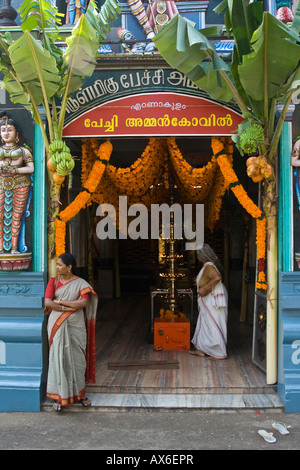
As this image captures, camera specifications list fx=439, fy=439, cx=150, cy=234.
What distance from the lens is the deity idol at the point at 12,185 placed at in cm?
505

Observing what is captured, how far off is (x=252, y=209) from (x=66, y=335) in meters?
2.57

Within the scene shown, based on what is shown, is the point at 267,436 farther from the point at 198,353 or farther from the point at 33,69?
the point at 33,69

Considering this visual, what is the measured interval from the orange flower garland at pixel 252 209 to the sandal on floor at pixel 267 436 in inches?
62.6

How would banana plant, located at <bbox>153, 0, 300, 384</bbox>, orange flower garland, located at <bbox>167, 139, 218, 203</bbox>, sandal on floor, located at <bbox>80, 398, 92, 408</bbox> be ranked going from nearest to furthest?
1. banana plant, located at <bbox>153, 0, 300, 384</bbox>
2. sandal on floor, located at <bbox>80, 398, 92, 408</bbox>
3. orange flower garland, located at <bbox>167, 139, 218, 203</bbox>

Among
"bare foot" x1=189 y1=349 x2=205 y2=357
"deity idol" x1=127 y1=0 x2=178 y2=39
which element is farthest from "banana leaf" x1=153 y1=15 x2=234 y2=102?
"bare foot" x1=189 y1=349 x2=205 y2=357

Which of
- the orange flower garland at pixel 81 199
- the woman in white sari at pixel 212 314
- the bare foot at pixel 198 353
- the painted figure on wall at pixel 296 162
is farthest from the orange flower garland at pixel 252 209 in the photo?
the bare foot at pixel 198 353

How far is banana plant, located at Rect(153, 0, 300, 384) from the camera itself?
13.6 ft

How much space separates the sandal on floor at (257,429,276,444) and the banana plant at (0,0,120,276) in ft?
9.17

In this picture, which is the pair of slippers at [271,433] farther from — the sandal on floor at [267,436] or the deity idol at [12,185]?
the deity idol at [12,185]

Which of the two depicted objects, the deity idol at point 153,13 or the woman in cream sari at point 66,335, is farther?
the deity idol at point 153,13

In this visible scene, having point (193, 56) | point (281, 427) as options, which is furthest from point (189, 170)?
point (281, 427)

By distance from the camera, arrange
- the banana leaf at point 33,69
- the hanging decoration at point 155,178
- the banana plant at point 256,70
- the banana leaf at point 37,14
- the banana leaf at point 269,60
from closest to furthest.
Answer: the banana leaf at point 269,60 < the banana plant at point 256,70 < the banana leaf at point 33,69 < the banana leaf at point 37,14 < the hanging decoration at point 155,178

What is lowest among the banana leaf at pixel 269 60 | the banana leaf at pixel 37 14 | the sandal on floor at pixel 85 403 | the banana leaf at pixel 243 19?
the sandal on floor at pixel 85 403

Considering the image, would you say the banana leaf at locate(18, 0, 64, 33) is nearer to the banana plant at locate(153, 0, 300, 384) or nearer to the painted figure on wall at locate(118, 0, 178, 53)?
the painted figure on wall at locate(118, 0, 178, 53)
